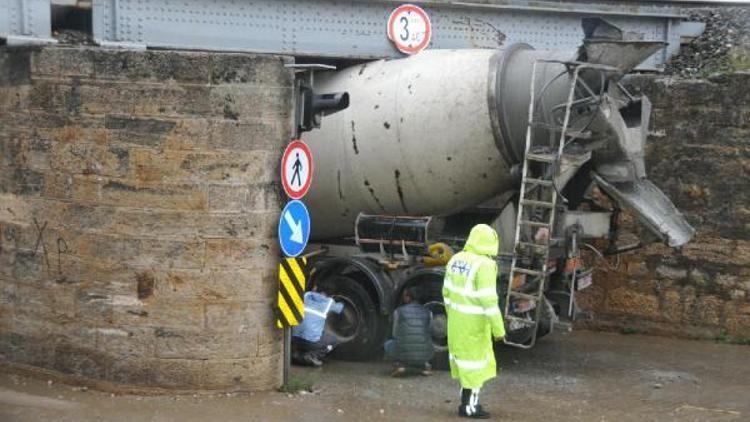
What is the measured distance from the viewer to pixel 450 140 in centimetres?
926

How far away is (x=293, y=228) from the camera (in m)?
8.05

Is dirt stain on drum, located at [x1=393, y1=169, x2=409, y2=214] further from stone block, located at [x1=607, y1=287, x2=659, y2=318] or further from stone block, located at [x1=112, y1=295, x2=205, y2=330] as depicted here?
stone block, located at [x1=607, y1=287, x2=659, y2=318]

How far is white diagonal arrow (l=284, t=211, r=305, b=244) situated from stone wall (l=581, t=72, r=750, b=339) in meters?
4.84

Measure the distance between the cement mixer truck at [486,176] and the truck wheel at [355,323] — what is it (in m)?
0.01

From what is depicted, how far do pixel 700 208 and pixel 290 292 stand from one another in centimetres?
533

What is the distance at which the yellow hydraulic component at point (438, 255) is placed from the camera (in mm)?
9562

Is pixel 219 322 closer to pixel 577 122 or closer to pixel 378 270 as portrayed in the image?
pixel 378 270

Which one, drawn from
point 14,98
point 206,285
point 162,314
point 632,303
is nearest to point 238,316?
point 206,285

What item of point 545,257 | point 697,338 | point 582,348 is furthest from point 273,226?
point 697,338

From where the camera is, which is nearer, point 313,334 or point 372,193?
point 313,334

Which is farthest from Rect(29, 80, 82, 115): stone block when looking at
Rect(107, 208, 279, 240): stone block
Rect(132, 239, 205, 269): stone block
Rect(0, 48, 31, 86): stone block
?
Rect(132, 239, 205, 269): stone block

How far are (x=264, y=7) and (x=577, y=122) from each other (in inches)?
143

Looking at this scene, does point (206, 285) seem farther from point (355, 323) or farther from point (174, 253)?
point (355, 323)

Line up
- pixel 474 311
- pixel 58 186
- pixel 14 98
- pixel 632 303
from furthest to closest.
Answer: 1. pixel 632 303
2. pixel 14 98
3. pixel 58 186
4. pixel 474 311
